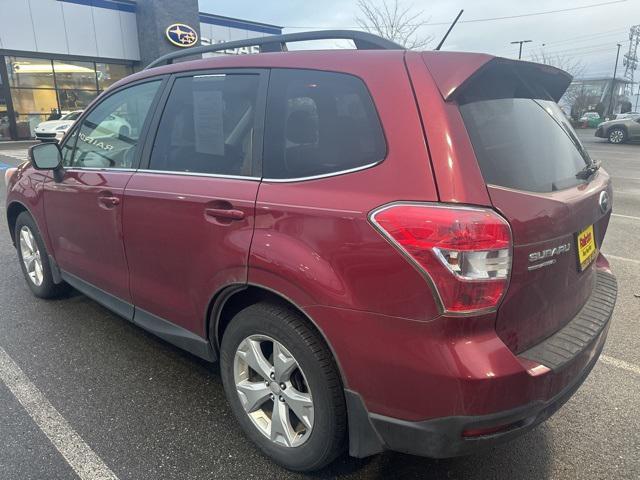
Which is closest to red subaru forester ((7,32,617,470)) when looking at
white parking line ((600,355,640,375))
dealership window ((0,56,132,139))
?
white parking line ((600,355,640,375))

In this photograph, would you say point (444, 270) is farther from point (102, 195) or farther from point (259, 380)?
point (102, 195)

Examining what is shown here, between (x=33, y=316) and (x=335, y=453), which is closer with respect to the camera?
(x=335, y=453)

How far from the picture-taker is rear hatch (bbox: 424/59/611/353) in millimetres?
1776

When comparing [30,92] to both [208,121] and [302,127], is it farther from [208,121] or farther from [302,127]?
[302,127]

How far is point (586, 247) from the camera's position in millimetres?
2172

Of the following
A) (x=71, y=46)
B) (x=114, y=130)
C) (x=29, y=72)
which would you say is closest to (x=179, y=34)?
(x=71, y=46)

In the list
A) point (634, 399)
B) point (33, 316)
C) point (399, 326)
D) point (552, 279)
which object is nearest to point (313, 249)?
point (399, 326)

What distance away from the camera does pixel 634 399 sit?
111 inches

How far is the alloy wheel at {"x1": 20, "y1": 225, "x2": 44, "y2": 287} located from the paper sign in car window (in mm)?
2262

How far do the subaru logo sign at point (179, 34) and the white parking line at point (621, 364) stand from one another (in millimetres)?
24427

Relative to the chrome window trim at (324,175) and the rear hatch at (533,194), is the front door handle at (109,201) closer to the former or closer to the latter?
the chrome window trim at (324,175)

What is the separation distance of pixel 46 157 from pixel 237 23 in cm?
2824

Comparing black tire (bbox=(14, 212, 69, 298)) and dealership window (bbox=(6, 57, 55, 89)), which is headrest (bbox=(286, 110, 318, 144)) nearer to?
black tire (bbox=(14, 212, 69, 298))

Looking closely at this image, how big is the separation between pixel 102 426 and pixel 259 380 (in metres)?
0.90
